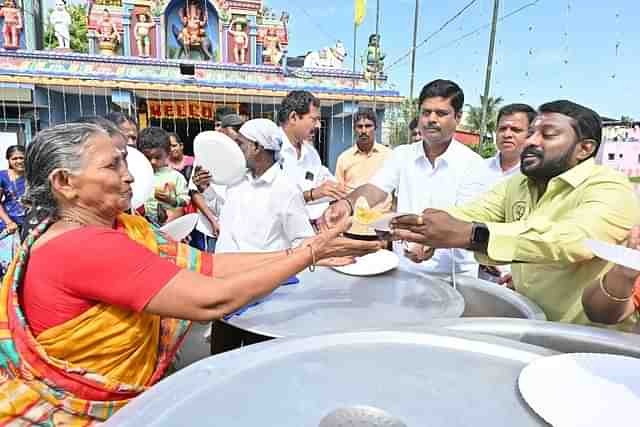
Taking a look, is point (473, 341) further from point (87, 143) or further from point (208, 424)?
point (87, 143)

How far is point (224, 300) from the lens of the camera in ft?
4.02

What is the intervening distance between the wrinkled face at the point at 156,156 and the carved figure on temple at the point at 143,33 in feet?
40.6

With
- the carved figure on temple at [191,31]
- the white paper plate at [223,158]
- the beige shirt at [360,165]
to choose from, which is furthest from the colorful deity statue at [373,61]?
the white paper plate at [223,158]

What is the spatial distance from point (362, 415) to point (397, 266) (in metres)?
1.44

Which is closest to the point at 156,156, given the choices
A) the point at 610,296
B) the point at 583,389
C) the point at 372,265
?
the point at 372,265

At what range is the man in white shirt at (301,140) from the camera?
11.1 ft

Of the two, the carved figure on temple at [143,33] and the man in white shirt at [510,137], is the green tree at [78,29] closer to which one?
the carved figure on temple at [143,33]

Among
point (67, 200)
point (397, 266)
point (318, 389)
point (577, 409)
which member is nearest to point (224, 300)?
point (318, 389)

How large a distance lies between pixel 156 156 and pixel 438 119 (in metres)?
2.39

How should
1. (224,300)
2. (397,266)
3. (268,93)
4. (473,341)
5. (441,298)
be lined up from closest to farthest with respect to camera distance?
(473,341), (224,300), (441,298), (397,266), (268,93)

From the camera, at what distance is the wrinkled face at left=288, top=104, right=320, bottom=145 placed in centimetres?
343

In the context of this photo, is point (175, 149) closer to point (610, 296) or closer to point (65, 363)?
point (65, 363)

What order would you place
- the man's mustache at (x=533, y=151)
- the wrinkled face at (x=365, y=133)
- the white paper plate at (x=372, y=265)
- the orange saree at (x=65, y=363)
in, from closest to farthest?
the orange saree at (x=65, y=363) → the man's mustache at (x=533, y=151) → the white paper plate at (x=372, y=265) → the wrinkled face at (x=365, y=133)

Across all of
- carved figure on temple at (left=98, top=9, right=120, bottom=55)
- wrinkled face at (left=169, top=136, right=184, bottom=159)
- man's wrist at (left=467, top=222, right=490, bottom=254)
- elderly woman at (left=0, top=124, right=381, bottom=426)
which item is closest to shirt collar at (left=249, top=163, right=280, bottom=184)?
elderly woman at (left=0, top=124, right=381, bottom=426)
